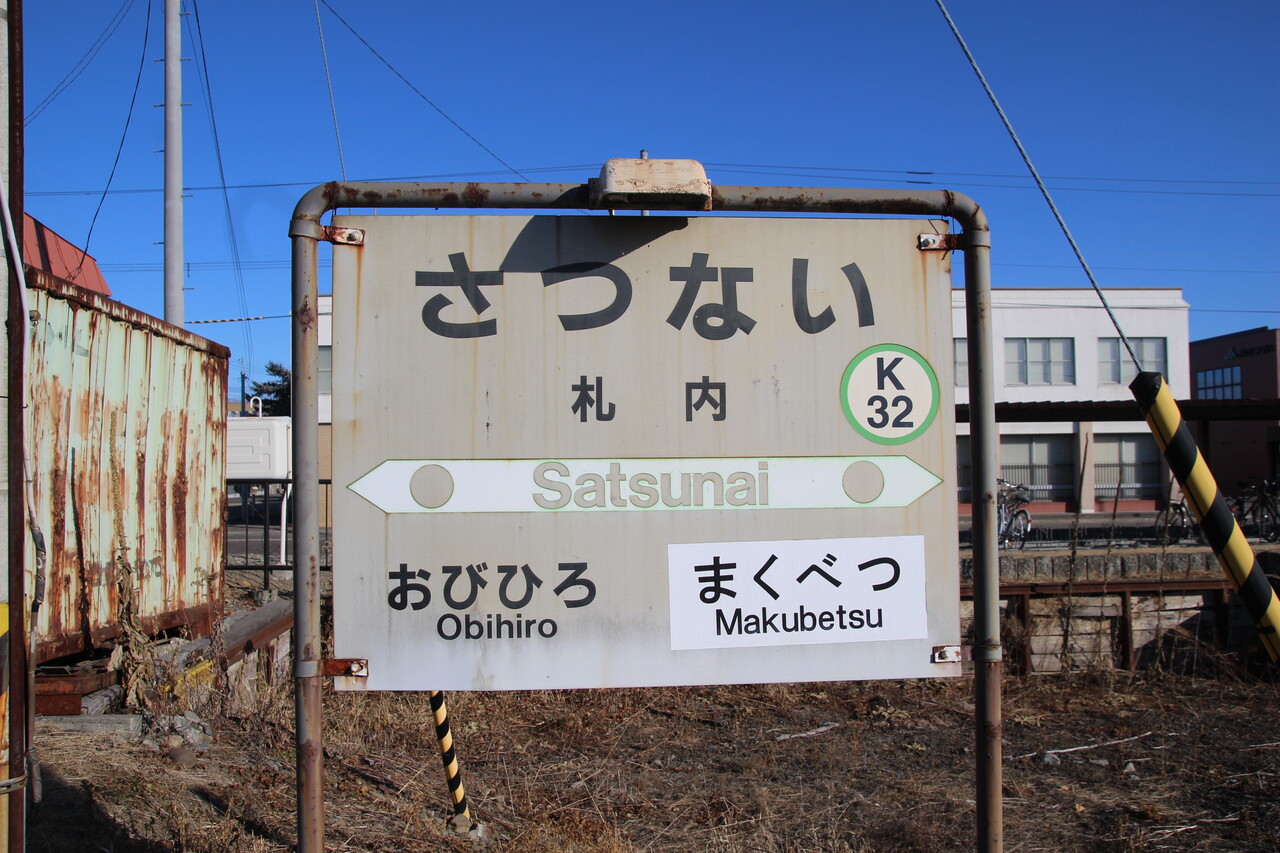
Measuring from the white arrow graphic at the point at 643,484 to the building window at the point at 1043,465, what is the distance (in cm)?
3383

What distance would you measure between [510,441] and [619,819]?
324 cm

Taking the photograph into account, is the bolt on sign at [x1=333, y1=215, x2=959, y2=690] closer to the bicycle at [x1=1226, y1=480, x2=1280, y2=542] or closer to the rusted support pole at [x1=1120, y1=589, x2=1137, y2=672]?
the rusted support pole at [x1=1120, y1=589, x2=1137, y2=672]

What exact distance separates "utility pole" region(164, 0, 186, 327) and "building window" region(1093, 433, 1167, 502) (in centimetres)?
3334

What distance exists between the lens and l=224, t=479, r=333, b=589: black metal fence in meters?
9.55

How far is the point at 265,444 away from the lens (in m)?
13.0

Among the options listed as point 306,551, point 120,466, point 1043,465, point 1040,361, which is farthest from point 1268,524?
point 306,551

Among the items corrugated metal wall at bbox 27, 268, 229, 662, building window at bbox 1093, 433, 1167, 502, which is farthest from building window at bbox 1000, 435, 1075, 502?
corrugated metal wall at bbox 27, 268, 229, 662

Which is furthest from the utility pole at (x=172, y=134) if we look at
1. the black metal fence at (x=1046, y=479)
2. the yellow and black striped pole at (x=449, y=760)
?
the black metal fence at (x=1046, y=479)

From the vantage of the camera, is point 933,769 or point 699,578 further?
point 933,769

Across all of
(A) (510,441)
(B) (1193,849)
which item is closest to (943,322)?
(A) (510,441)

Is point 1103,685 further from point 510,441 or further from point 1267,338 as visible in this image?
point 1267,338

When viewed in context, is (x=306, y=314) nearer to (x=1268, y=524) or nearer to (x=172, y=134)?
(x=172, y=134)

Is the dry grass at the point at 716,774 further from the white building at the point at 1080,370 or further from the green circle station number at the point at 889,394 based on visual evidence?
the white building at the point at 1080,370

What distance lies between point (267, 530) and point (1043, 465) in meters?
31.2
